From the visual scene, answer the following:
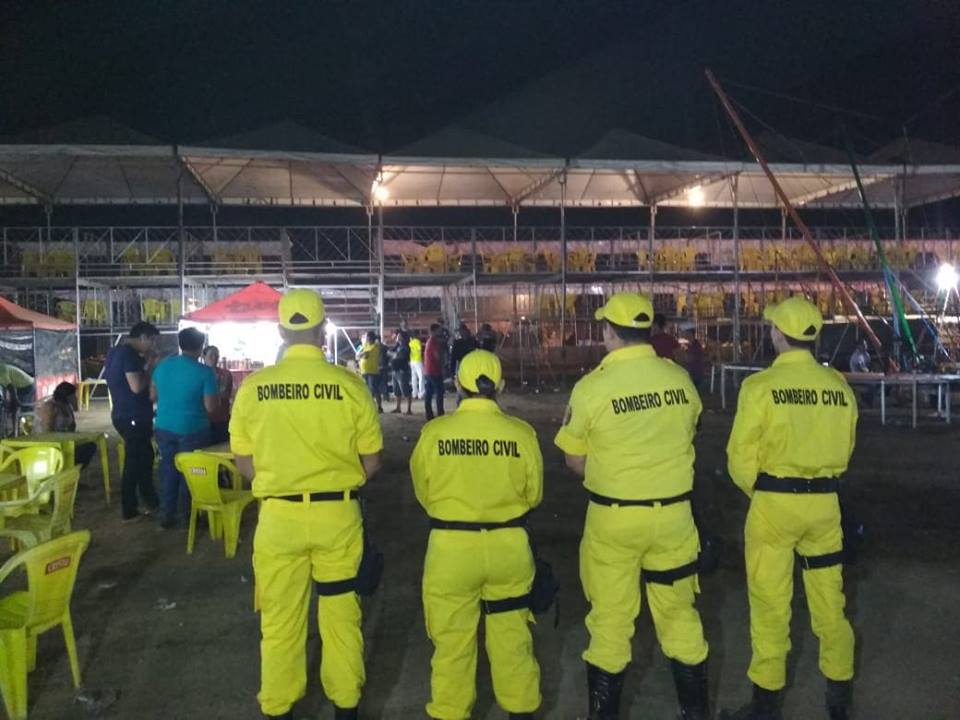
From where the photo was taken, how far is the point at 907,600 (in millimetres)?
5246

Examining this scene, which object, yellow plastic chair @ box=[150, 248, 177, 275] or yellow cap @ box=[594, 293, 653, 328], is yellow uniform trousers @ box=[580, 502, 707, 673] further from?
yellow plastic chair @ box=[150, 248, 177, 275]

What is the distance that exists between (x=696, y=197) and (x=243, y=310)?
1469 centimetres

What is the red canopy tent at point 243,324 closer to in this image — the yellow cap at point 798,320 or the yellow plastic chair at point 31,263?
the yellow plastic chair at point 31,263

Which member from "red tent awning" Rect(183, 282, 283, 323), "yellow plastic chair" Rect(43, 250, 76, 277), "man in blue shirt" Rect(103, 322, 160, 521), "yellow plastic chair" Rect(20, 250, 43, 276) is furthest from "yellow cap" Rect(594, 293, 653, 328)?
"yellow plastic chair" Rect(20, 250, 43, 276)

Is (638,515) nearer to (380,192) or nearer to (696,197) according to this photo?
(380,192)

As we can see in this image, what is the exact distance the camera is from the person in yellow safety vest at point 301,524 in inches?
129

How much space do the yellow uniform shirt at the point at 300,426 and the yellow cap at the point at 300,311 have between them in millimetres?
172

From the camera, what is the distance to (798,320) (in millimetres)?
3686

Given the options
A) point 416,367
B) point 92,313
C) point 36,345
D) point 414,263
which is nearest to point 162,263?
point 92,313

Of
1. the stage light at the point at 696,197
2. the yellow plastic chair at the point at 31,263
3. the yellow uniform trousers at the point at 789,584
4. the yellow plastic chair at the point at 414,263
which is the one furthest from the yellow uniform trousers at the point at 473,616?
the stage light at the point at 696,197

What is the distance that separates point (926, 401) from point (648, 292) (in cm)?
921

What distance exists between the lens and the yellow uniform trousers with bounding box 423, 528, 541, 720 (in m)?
3.16

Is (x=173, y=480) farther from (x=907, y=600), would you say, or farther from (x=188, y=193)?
(x=188, y=193)

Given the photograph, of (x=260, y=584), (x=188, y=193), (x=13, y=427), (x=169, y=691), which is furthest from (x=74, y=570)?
(x=188, y=193)
